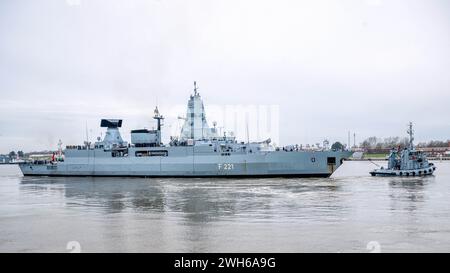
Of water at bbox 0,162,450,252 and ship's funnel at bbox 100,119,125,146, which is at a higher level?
ship's funnel at bbox 100,119,125,146

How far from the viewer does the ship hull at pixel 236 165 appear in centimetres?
4275

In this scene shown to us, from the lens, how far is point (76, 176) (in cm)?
5391

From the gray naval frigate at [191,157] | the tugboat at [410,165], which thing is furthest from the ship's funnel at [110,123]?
the tugboat at [410,165]

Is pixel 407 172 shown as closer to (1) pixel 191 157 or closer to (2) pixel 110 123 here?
(1) pixel 191 157

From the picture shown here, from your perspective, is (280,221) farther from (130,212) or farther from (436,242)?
(130,212)

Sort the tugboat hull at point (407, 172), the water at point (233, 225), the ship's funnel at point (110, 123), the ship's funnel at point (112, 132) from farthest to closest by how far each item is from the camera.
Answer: the ship's funnel at point (110, 123)
the ship's funnel at point (112, 132)
the tugboat hull at point (407, 172)
the water at point (233, 225)

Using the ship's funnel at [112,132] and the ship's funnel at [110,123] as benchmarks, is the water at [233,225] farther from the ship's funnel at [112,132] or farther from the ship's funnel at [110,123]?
the ship's funnel at [110,123]

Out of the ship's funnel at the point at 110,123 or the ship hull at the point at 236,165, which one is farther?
the ship's funnel at the point at 110,123

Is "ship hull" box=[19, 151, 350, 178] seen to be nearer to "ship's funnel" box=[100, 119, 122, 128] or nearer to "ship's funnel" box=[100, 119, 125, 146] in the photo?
"ship's funnel" box=[100, 119, 125, 146]

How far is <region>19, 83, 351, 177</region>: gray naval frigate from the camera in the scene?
1693 inches

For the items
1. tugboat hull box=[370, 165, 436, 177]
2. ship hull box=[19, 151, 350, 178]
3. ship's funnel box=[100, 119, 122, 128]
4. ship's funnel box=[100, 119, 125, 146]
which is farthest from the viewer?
ship's funnel box=[100, 119, 122, 128]

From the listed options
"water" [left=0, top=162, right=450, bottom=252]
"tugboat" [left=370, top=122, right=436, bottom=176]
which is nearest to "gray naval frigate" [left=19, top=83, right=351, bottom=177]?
Answer: "tugboat" [left=370, top=122, right=436, bottom=176]
